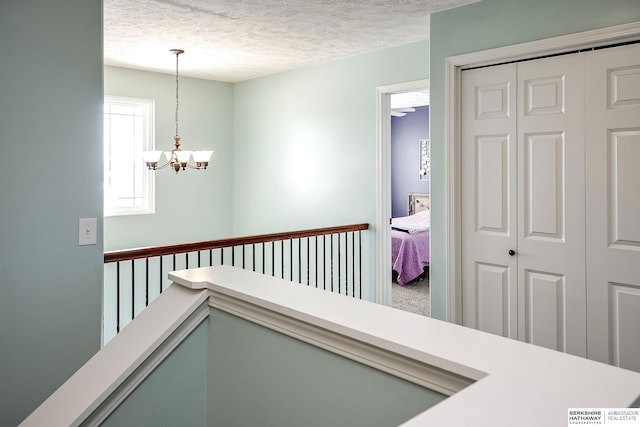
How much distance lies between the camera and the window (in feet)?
16.5

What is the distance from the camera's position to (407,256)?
597 centimetres

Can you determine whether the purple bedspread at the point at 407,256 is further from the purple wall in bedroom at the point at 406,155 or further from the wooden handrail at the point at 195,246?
the purple wall in bedroom at the point at 406,155

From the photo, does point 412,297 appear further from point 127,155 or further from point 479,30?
point 127,155

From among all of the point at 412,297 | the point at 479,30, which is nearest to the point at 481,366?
the point at 479,30

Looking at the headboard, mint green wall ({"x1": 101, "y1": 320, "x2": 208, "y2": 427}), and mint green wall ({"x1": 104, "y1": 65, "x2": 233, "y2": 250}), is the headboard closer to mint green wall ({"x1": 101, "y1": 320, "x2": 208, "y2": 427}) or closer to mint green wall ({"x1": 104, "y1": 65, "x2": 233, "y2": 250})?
mint green wall ({"x1": 104, "y1": 65, "x2": 233, "y2": 250})

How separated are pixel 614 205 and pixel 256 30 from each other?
267cm

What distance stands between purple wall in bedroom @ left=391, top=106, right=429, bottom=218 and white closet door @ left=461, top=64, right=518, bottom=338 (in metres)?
4.98

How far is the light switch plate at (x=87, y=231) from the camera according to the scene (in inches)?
89.4

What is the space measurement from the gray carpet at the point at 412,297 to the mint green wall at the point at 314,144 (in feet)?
2.49

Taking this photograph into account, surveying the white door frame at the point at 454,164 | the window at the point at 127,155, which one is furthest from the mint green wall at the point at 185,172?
the white door frame at the point at 454,164

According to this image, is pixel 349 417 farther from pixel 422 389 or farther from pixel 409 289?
pixel 409 289

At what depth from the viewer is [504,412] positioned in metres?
0.70

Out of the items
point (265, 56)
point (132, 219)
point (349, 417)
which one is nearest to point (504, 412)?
point (349, 417)

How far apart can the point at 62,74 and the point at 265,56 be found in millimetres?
2525
